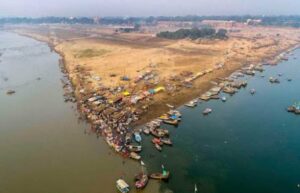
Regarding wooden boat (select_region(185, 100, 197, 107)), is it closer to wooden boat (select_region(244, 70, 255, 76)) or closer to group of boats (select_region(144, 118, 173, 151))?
group of boats (select_region(144, 118, 173, 151))

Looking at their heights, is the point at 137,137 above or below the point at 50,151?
above

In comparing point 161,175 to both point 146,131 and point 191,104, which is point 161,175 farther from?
point 191,104

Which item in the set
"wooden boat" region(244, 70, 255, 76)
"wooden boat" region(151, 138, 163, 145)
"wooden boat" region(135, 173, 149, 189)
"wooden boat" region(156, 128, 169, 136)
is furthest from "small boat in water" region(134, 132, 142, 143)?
"wooden boat" region(244, 70, 255, 76)

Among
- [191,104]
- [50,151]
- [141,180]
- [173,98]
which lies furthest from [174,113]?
[50,151]

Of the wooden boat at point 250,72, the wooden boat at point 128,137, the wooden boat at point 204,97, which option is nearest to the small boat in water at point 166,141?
the wooden boat at point 128,137

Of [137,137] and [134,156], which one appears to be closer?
[134,156]

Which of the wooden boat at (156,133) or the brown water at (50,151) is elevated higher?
the wooden boat at (156,133)

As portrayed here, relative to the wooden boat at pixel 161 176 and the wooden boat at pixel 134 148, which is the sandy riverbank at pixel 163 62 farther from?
the wooden boat at pixel 161 176
